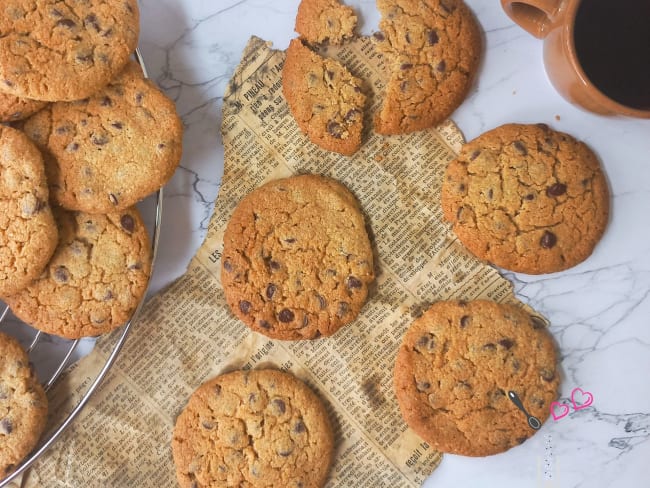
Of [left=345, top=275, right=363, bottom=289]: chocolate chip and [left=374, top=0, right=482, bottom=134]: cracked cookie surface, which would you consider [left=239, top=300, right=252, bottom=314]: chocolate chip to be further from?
[left=374, top=0, right=482, bottom=134]: cracked cookie surface

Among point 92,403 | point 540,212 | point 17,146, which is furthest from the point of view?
point 92,403

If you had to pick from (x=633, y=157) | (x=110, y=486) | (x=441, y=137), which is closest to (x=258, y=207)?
(x=441, y=137)

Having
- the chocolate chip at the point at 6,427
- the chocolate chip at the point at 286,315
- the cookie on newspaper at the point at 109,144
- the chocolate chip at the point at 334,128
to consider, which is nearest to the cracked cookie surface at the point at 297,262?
the chocolate chip at the point at 286,315

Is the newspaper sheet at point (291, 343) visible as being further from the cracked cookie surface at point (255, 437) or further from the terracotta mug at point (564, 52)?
the terracotta mug at point (564, 52)

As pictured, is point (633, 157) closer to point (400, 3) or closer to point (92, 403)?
point (400, 3)

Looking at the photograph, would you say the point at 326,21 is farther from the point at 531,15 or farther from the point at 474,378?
the point at 474,378

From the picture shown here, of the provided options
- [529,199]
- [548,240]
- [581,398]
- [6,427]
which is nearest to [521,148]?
[529,199]
